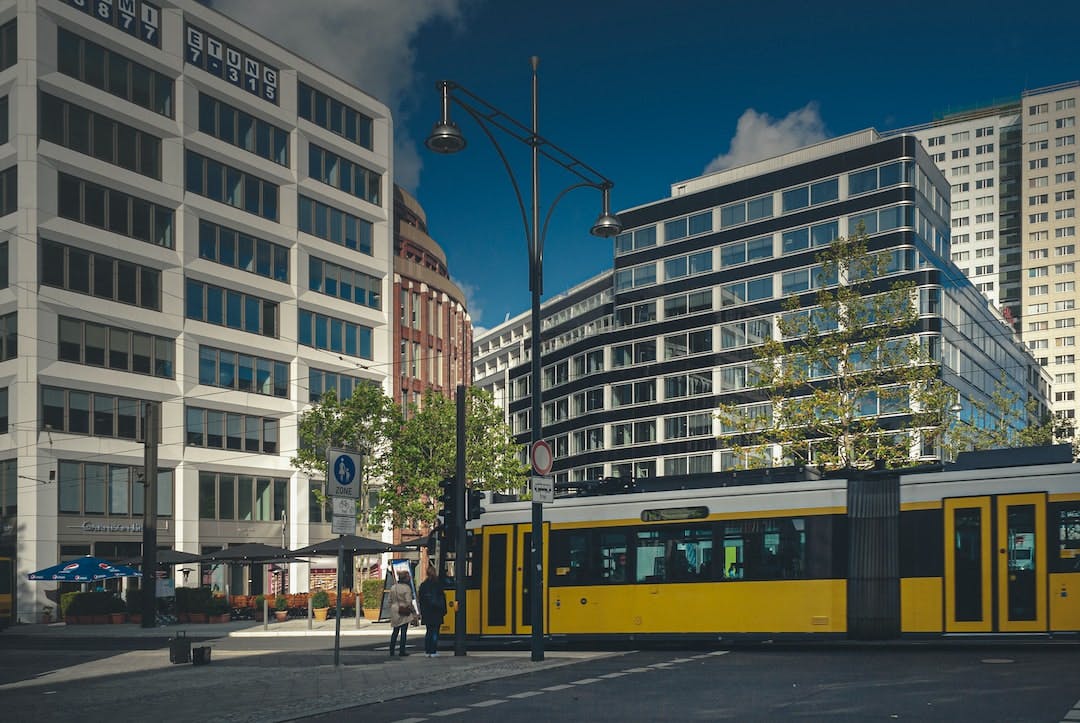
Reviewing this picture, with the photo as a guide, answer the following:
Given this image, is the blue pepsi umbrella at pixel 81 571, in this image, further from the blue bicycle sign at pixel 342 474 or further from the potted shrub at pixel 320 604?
the blue bicycle sign at pixel 342 474

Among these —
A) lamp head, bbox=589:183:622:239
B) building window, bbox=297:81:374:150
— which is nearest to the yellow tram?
lamp head, bbox=589:183:622:239

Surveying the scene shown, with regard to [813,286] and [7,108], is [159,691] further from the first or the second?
[813,286]

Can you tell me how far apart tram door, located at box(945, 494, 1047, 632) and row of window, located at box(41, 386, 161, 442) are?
133 feet

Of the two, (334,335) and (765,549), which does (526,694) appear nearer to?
(765,549)

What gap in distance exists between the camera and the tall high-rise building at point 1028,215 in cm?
14838

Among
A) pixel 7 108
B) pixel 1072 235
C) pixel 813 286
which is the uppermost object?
pixel 1072 235

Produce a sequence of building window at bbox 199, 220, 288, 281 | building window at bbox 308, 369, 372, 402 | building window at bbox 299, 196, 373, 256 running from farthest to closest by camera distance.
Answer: building window at bbox 299, 196, 373, 256 → building window at bbox 308, 369, 372, 402 → building window at bbox 199, 220, 288, 281

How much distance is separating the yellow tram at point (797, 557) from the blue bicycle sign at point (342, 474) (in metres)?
6.64

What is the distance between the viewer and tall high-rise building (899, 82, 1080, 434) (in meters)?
148

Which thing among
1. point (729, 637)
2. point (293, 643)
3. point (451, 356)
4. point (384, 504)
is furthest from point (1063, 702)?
point (451, 356)

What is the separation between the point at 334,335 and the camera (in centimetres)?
6700

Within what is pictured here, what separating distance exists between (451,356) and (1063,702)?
72.2 m

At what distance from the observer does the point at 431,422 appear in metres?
55.1

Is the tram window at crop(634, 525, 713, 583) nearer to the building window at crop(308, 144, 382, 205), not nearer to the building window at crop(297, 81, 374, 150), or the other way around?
the building window at crop(308, 144, 382, 205)
